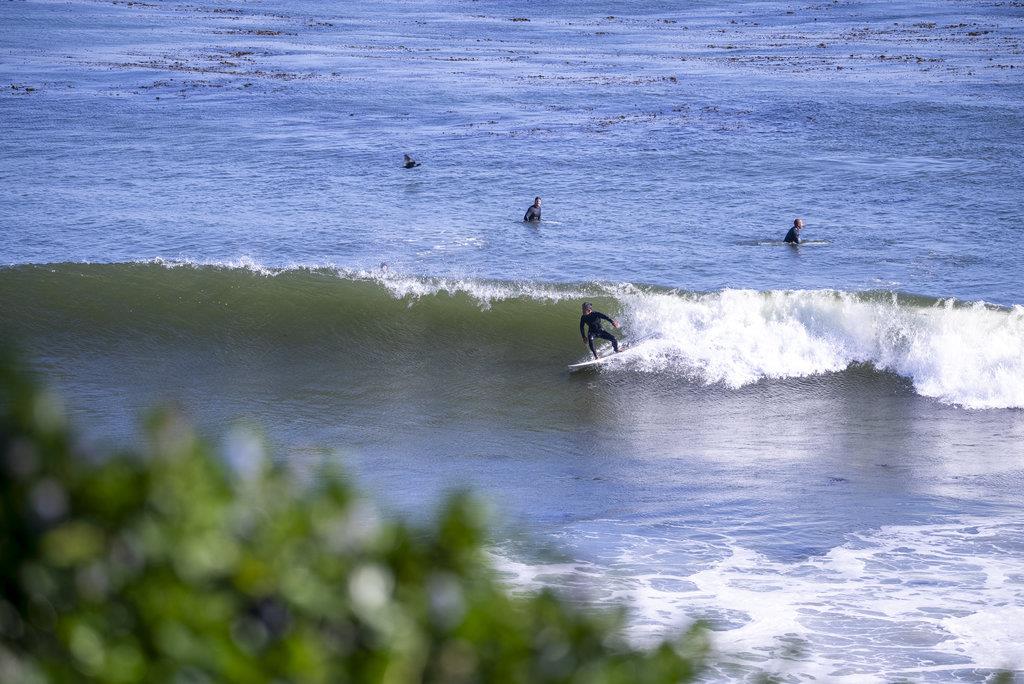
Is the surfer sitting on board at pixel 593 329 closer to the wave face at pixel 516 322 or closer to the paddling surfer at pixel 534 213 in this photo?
the wave face at pixel 516 322

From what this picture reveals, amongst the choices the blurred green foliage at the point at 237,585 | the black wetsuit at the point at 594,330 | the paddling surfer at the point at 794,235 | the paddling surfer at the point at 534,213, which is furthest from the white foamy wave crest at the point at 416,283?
the blurred green foliage at the point at 237,585

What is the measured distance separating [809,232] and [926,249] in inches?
108

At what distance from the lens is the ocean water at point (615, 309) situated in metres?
11.5

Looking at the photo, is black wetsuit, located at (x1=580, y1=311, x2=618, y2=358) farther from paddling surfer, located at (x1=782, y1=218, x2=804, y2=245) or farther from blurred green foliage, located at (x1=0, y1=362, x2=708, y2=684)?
blurred green foliage, located at (x1=0, y1=362, x2=708, y2=684)

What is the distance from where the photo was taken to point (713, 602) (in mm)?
10484

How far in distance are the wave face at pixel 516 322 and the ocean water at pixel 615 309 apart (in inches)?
3.1

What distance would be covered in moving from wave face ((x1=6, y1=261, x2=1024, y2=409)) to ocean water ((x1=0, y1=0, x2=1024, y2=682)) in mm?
80

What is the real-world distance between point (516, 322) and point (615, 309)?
1.98 metres

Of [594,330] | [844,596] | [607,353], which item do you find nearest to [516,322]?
[607,353]

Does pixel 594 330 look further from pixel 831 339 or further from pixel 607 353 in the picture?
pixel 831 339

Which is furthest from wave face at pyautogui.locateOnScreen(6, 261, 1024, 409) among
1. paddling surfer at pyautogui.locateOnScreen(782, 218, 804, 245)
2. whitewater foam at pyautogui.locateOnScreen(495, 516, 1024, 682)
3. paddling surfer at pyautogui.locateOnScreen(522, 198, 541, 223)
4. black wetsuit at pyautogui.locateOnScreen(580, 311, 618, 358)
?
whitewater foam at pyautogui.locateOnScreen(495, 516, 1024, 682)

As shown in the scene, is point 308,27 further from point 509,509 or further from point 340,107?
point 509,509

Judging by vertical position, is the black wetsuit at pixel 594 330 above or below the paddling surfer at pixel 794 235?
below

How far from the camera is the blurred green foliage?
1.96 metres
